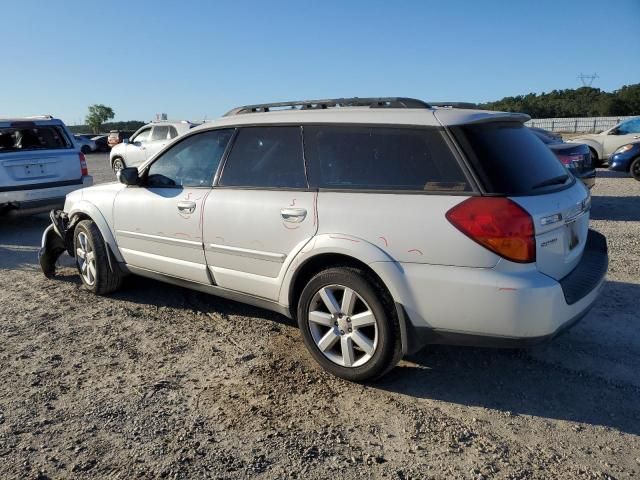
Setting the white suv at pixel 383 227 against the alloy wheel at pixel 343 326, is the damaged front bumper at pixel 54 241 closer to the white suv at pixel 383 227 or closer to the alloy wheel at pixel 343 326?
the white suv at pixel 383 227

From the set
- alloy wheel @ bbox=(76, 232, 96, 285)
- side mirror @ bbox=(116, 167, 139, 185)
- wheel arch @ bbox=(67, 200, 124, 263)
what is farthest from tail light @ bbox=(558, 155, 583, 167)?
alloy wheel @ bbox=(76, 232, 96, 285)

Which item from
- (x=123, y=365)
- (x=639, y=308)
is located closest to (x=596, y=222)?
(x=639, y=308)

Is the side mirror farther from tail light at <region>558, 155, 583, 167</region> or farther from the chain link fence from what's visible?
the chain link fence

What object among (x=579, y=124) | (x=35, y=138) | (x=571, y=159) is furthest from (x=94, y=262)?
(x=579, y=124)

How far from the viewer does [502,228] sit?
2986mm

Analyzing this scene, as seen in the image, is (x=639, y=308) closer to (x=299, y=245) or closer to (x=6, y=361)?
(x=299, y=245)

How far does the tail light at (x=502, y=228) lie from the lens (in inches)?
117

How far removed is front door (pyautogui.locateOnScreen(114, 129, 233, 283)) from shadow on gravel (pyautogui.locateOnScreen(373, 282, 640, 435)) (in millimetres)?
1869

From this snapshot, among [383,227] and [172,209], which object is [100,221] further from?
[383,227]

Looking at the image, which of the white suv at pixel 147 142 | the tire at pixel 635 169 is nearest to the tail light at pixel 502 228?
the tire at pixel 635 169

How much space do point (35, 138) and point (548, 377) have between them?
842cm

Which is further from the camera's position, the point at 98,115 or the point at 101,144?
the point at 98,115

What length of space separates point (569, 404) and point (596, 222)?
241 inches

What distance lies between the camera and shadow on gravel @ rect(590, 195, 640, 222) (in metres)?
9.08
